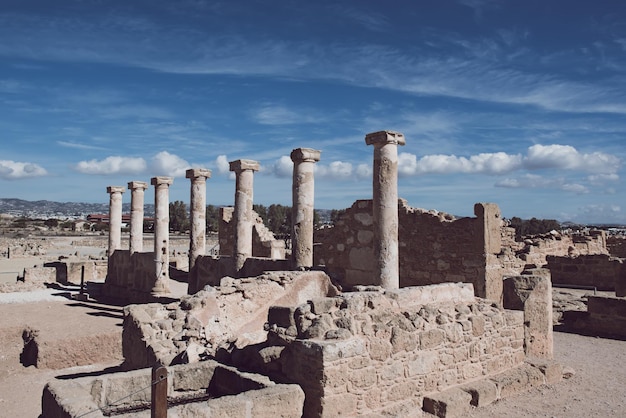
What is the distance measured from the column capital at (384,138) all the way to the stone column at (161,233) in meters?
9.72

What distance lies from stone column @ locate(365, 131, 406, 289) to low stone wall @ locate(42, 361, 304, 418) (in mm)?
4188

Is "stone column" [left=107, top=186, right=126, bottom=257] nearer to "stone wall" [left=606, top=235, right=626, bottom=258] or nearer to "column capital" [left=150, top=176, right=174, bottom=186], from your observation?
"column capital" [left=150, top=176, right=174, bottom=186]

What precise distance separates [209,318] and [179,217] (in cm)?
6087

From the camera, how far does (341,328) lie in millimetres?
6020

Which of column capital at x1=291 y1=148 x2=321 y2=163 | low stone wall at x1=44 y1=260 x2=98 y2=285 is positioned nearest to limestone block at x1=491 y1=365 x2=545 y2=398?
column capital at x1=291 y1=148 x2=321 y2=163

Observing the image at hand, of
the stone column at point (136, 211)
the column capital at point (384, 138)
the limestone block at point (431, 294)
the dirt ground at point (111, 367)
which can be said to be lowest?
the dirt ground at point (111, 367)

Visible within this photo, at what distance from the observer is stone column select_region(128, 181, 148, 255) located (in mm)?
19672

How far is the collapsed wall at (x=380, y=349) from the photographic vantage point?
18.7ft

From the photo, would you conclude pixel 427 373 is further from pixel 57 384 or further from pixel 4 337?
pixel 4 337

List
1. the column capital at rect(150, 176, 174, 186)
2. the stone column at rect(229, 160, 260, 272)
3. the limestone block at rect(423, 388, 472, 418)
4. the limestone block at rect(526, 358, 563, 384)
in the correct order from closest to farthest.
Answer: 1. the limestone block at rect(423, 388, 472, 418)
2. the limestone block at rect(526, 358, 563, 384)
3. the stone column at rect(229, 160, 260, 272)
4. the column capital at rect(150, 176, 174, 186)

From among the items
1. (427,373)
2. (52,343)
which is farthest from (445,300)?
(52,343)

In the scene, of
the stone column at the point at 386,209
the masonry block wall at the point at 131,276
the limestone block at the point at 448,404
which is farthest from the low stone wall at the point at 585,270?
the masonry block wall at the point at 131,276

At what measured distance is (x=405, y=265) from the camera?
1228cm

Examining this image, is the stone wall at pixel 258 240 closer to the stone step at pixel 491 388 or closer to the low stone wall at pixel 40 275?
the low stone wall at pixel 40 275
